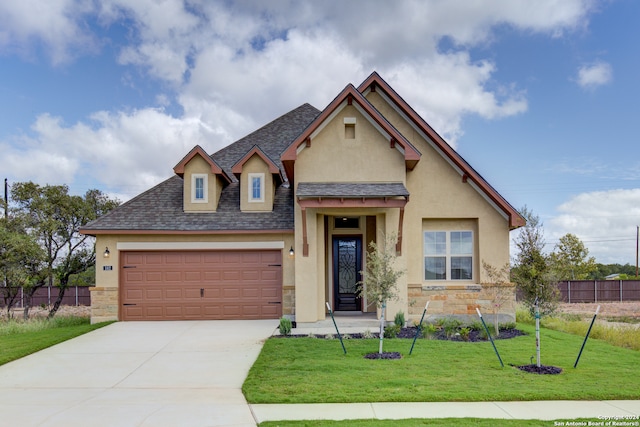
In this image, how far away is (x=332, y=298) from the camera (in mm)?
15055

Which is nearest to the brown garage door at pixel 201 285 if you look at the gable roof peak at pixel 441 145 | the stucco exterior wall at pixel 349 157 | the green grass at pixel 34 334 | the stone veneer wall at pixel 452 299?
the green grass at pixel 34 334

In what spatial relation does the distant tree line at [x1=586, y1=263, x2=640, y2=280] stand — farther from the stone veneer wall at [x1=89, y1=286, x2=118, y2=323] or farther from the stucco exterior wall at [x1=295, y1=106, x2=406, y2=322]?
the stone veneer wall at [x1=89, y1=286, x2=118, y2=323]

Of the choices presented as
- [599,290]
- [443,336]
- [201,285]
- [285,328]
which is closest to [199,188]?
[201,285]

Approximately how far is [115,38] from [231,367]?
1341 cm

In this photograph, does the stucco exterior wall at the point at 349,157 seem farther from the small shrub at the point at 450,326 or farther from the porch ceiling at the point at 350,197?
the small shrub at the point at 450,326

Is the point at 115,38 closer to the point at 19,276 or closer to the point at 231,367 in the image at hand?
the point at 19,276

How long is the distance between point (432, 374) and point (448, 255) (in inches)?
262

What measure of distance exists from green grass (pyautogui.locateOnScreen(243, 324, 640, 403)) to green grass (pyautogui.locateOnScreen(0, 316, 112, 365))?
222 inches

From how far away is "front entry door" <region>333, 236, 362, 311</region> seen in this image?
15164 millimetres

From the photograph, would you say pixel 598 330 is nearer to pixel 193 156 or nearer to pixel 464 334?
pixel 464 334

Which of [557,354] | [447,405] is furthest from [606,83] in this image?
[447,405]

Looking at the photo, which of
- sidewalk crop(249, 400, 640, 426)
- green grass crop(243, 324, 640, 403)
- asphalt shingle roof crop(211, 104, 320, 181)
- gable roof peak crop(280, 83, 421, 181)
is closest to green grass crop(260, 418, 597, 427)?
sidewalk crop(249, 400, 640, 426)

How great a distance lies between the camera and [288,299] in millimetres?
14438

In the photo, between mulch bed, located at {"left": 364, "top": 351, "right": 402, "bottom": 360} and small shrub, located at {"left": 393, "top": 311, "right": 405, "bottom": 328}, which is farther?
small shrub, located at {"left": 393, "top": 311, "right": 405, "bottom": 328}
